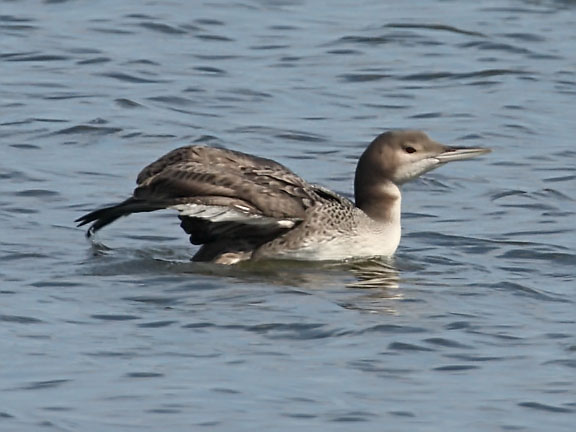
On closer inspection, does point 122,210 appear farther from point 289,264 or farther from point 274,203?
point 289,264

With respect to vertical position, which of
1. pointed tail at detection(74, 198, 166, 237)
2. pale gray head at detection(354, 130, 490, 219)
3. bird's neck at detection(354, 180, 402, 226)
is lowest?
bird's neck at detection(354, 180, 402, 226)

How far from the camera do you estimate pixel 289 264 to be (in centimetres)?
1268

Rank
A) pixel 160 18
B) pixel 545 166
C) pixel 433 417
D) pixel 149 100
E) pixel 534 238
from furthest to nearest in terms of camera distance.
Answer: pixel 160 18 → pixel 149 100 → pixel 545 166 → pixel 534 238 → pixel 433 417

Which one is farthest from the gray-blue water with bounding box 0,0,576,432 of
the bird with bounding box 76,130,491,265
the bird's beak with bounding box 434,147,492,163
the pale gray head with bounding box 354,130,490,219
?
the bird's beak with bounding box 434,147,492,163

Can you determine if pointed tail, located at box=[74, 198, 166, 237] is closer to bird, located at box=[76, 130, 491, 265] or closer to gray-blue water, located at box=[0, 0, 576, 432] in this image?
bird, located at box=[76, 130, 491, 265]

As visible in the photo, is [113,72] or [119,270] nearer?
[119,270]

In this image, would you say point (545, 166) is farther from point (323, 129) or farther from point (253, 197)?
point (253, 197)

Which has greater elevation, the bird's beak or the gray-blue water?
the bird's beak

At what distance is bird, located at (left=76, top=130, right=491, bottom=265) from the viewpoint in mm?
12141

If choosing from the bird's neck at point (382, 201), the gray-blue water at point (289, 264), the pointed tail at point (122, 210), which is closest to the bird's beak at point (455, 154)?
the bird's neck at point (382, 201)

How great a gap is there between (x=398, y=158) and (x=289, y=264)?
0.99 meters

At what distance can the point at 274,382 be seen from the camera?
9.71 m

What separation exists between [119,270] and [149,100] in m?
5.99

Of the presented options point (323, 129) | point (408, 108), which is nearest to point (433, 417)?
point (323, 129)
